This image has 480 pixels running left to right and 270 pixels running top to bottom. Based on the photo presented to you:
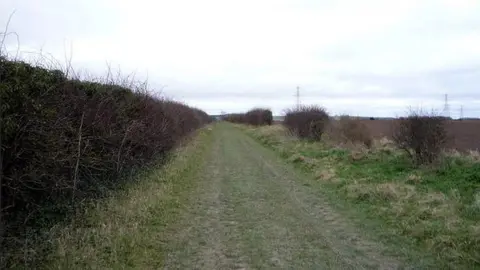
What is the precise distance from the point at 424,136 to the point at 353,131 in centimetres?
1034

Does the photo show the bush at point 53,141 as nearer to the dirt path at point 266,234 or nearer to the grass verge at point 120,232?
the grass verge at point 120,232

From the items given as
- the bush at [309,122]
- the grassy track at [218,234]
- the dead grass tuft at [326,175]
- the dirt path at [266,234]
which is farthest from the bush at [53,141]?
the bush at [309,122]

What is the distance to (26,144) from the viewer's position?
509 centimetres

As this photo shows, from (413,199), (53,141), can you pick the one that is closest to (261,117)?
Result: (413,199)

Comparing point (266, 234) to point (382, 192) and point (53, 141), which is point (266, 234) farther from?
point (382, 192)

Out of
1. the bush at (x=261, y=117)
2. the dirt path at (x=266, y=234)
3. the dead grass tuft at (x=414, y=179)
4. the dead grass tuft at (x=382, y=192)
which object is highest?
the bush at (x=261, y=117)

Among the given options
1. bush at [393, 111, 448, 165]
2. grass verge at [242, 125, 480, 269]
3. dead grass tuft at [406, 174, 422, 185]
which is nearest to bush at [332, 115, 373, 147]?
grass verge at [242, 125, 480, 269]

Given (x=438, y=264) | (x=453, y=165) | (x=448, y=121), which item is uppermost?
(x=448, y=121)

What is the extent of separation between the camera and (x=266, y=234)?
695 centimetres

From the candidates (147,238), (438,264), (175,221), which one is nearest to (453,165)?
(438,264)

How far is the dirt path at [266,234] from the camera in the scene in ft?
18.4

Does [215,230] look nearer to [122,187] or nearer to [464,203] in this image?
[122,187]

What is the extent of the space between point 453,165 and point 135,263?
404 inches

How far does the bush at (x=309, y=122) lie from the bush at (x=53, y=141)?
59.2ft
